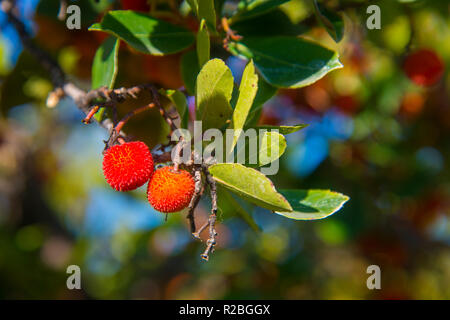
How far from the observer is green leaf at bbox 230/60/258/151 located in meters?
0.75

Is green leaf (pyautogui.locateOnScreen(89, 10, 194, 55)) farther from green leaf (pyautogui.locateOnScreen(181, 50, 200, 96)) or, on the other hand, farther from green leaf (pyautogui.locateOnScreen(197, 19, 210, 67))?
green leaf (pyautogui.locateOnScreen(197, 19, 210, 67))

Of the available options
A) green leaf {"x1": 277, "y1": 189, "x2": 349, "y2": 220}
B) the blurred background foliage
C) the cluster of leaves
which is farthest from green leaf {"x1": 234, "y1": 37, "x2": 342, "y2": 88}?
the blurred background foliage

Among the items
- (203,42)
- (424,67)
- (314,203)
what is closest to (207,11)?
(203,42)

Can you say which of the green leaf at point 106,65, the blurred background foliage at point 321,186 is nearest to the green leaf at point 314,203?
the green leaf at point 106,65

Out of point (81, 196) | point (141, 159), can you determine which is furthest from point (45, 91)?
point (81, 196)

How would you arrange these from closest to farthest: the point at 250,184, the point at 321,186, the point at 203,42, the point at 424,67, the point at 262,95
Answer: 1. the point at 250,184
2. the point at 203,42
3. the point at 262,95
4. the point at 424,67
5. the point at 321,186

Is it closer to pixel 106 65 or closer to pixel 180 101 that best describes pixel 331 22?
pixel 180 101

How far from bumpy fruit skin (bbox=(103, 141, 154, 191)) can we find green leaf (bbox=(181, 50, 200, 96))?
0.81 ft

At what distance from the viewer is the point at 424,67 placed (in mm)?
1508

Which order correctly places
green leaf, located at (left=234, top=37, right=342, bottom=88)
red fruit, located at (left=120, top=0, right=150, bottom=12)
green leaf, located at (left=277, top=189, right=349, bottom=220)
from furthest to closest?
red fruit, located at (left=120, top=0, right=150, bottom=12)
green leaf, located at (left=234, top=37, right=342, bottom=88)
green leaf, located at (left=277, top=189, right=349, bottom=220)

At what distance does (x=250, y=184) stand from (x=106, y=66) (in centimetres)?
44

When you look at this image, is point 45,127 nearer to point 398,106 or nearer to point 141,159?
point 398,106

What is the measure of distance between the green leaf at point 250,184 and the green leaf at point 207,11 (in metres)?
0.32
